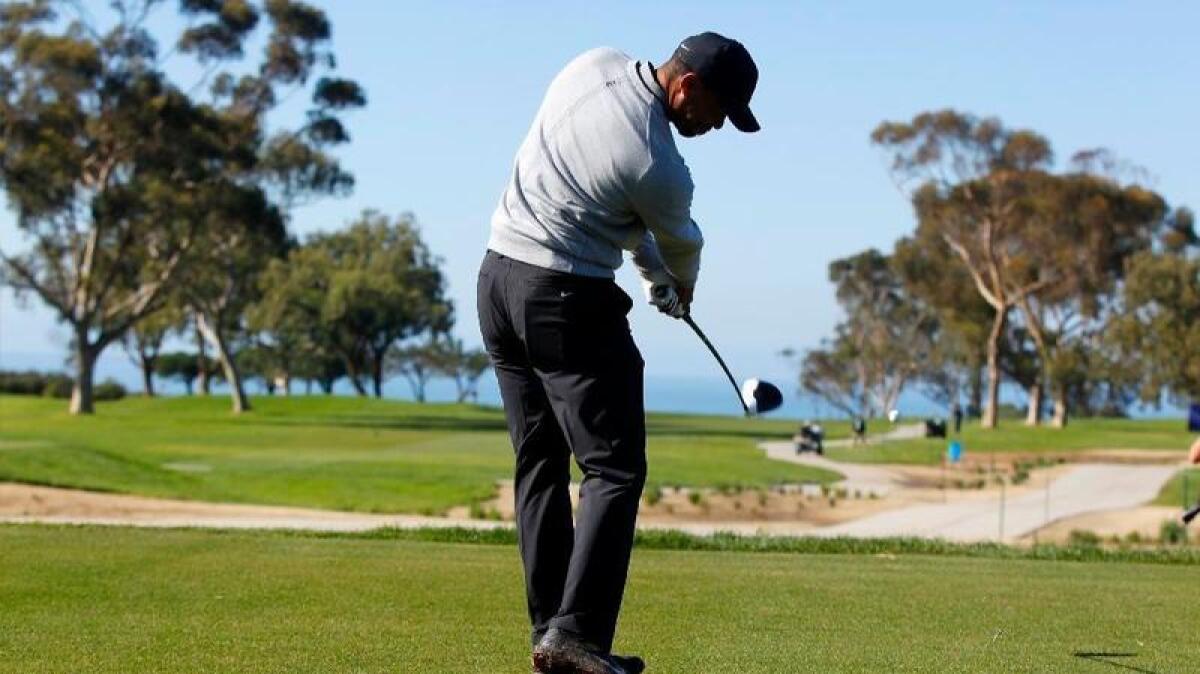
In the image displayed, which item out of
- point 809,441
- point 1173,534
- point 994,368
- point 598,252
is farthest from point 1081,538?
point 994,368

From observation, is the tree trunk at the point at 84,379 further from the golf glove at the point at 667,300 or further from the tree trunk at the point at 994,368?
the golf glove at the point at 667,300

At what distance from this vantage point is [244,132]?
188 feet

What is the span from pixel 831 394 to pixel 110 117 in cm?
4972

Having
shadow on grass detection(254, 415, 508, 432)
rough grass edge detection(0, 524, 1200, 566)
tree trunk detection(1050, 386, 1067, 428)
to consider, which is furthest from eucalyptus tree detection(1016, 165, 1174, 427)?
rough grass edge detection(0, 524, 1200, 566)

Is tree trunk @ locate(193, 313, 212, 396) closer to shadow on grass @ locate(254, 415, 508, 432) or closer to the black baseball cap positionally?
shadow on grass @ locate(254, 415, 508, 432)

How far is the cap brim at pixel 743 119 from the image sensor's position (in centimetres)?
520

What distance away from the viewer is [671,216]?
5.09 m

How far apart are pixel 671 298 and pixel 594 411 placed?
0.47 metres

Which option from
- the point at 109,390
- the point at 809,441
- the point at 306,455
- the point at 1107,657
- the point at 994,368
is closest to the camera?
the point at 1107,657

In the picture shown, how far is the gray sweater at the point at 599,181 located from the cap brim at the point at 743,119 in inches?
8.8

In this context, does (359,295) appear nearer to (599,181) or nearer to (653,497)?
(653,497)

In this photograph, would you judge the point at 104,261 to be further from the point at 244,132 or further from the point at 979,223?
the point at 979,223

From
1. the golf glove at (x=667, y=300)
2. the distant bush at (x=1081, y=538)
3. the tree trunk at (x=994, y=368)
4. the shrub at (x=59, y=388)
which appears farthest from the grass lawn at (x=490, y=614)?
the shrub at (x=59, y=388)

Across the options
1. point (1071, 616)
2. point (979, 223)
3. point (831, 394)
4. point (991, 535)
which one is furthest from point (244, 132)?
point (1071, 616)
